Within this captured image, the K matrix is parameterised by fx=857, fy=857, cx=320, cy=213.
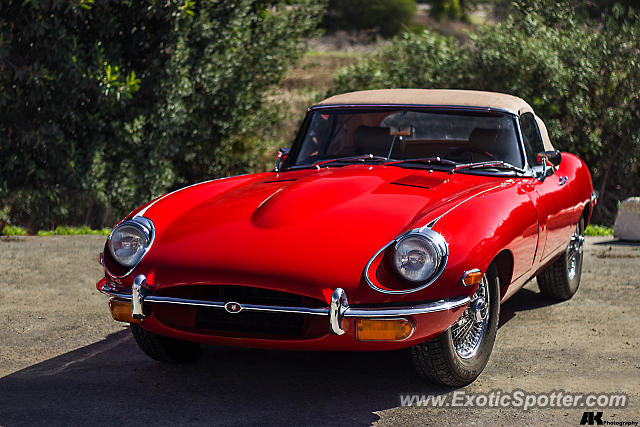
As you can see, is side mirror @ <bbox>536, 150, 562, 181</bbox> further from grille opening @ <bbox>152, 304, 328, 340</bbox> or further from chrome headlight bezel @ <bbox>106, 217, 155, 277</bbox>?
chrome headlight bezel @ <bbox>106, 217, 155, 277</bbox>

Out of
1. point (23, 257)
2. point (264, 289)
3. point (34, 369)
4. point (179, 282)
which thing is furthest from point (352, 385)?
point (23, 257)

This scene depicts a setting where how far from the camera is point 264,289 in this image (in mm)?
4234

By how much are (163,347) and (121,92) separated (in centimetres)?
824

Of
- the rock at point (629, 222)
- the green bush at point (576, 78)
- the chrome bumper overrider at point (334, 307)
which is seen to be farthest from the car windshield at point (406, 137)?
the green bush at point (576, 78)

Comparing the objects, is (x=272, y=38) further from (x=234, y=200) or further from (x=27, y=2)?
(x=234, y=200)

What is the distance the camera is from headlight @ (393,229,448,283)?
4105mm

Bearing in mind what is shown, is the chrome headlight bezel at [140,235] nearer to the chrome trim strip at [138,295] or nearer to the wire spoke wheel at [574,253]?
the chrome trim strip at [138,295]

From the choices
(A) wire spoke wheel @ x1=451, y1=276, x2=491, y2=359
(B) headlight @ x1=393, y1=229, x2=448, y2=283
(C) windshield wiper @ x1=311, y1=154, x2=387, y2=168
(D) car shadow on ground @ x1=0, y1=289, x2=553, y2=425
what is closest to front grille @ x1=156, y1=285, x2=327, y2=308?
(B) headlight @ x1=393, y1=229, x2=448, y2=283

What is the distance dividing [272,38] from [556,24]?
5.43 meters

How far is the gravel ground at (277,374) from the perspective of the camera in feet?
Result: 13.5

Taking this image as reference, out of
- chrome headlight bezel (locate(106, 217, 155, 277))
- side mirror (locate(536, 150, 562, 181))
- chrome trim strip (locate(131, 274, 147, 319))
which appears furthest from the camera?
side mirror (locate(536, 150, 562, 181))

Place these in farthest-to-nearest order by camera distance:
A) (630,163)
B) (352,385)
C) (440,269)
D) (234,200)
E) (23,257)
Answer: (630,163)
(23,257)
(234,200)
(352,385)
(440,269)

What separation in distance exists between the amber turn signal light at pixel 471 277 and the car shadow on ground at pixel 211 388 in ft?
2.11

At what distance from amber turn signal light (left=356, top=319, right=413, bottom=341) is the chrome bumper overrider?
0.13 feet
